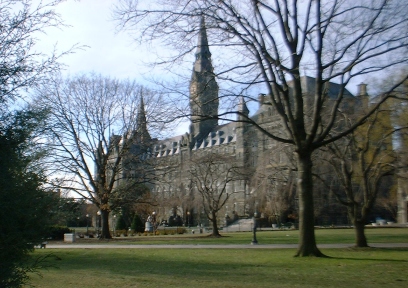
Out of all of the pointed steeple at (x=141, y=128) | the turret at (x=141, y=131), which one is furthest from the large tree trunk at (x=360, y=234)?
the turret at (x=141, y=131)

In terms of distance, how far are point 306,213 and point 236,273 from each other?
5.16 metres

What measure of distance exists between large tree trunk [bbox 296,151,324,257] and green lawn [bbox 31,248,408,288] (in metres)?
0.77

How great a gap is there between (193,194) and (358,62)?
4630cm

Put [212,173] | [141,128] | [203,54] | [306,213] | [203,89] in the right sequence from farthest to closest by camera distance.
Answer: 1. [212,173]
2. [141,128]
3. [203,54]
4. [203,89]
5. [306,213]

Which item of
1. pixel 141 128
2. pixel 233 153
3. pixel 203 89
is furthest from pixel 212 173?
pixel 203 89

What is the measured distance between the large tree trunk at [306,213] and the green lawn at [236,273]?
0.77 meters

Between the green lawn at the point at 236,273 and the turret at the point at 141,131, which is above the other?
the turret at the point at 141,131

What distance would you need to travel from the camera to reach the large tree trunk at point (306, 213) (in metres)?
16.6

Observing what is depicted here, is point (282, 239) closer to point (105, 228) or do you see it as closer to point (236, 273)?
point (105, 228)

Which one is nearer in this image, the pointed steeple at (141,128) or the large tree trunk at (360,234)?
the large tree trunk at (360,234)

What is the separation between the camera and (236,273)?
41.7 feet

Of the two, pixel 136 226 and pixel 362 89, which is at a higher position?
pixel 362 89

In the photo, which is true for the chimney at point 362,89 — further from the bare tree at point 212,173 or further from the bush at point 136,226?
the bush at point 136,226

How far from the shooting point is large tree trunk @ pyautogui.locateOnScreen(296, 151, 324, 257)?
54.3 ft
